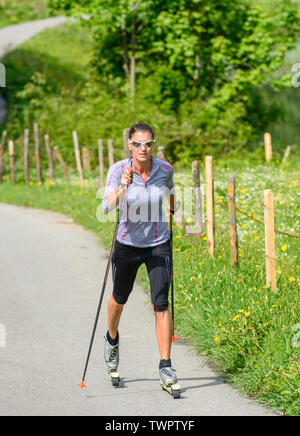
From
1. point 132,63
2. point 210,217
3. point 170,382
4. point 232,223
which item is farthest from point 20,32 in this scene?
point 170,382

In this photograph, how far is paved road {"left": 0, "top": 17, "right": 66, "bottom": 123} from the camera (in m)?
36.7

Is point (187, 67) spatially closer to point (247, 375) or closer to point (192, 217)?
point (192, 217)

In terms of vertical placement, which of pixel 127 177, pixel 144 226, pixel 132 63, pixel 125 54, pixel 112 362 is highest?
pixel 125 54

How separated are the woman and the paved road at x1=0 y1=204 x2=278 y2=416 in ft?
1.29

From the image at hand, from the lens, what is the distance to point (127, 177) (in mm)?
5387

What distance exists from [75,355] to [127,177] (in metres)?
2.20

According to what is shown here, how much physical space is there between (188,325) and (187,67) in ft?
50.7

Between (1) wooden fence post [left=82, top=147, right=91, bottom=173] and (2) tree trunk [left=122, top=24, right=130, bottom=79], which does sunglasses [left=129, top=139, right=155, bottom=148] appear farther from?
(2) tree trunk [left=122, top=24, right=130, bottom=79]

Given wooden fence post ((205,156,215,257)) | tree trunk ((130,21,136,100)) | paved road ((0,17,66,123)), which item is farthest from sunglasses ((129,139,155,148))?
paved road ((0,17,66,123))

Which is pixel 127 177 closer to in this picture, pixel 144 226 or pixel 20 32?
pixel 144 226

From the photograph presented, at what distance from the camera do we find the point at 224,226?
11.6m

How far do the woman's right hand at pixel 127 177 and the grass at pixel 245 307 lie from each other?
174cm
